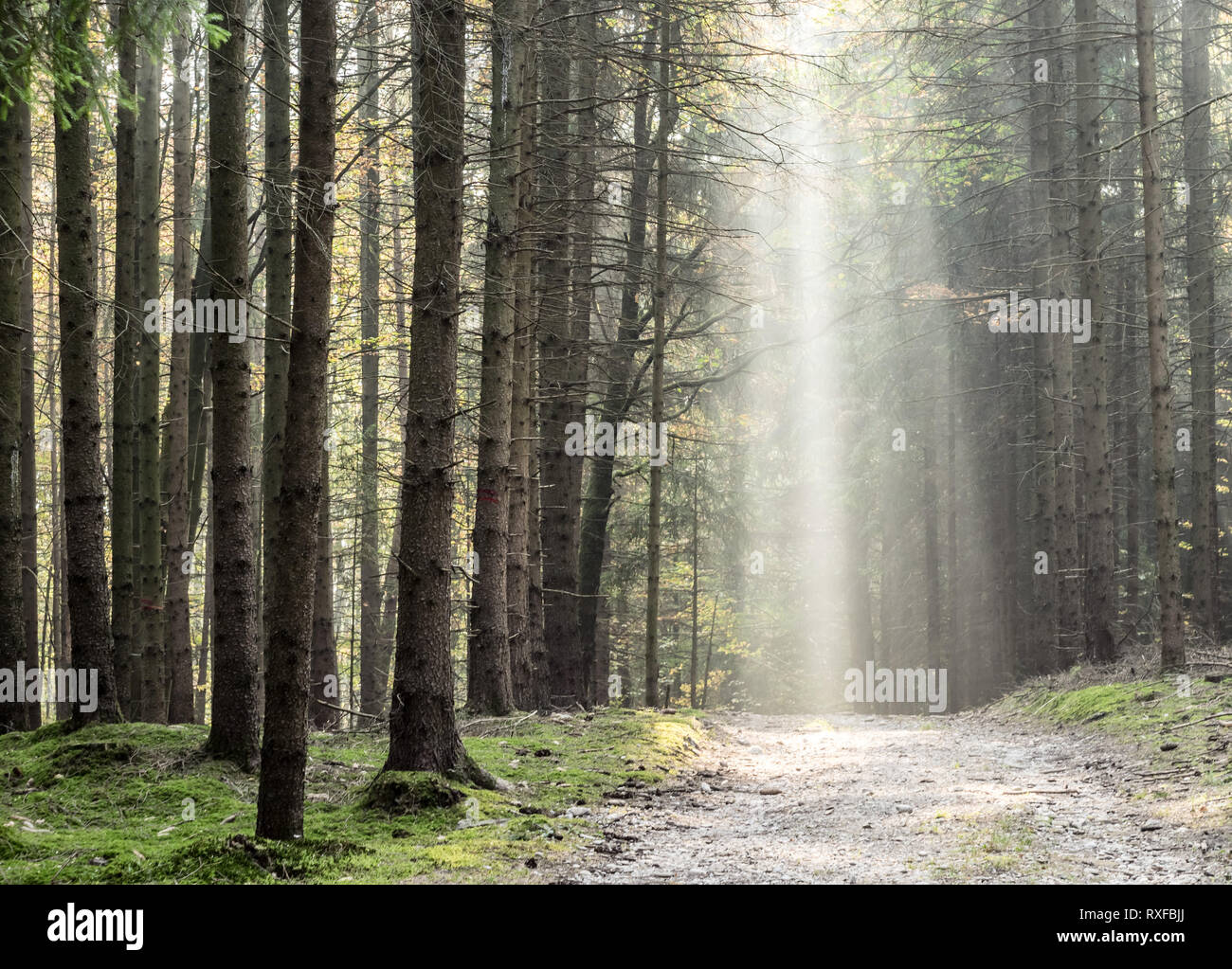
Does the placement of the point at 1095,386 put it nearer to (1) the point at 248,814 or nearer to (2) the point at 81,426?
(1) the point at 248,814

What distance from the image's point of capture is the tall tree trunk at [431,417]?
6.93 meters

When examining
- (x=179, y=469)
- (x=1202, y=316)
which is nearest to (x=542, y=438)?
(x=179, y=469)

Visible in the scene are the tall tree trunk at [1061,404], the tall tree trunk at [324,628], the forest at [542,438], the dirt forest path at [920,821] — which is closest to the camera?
the dirt forest path at [920,821]

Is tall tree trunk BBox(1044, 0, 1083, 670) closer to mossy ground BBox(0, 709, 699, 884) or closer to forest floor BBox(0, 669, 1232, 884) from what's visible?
forest floor BBox(0, 669, 1232, 884)

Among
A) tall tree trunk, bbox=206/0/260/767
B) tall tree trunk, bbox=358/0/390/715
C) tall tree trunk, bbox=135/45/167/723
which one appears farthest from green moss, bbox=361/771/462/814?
tall tree trunk, bbox=358/0/390/715

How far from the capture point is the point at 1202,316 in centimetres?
1702

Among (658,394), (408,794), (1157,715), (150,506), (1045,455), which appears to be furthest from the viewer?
(1045,455)

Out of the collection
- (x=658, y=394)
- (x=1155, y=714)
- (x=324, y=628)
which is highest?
(x=658, y=394)

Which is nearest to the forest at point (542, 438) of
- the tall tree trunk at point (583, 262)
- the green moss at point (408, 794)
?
the green moss at point (408, 794)

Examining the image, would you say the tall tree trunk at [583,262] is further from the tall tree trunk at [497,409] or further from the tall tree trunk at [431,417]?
the tall tree trunk at [431,417]

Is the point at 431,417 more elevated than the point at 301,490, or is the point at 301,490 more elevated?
the point at 431,417

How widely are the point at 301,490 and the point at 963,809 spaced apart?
5.18 metres

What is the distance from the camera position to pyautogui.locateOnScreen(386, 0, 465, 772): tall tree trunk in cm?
693

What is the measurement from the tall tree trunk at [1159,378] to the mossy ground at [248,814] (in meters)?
6.53
